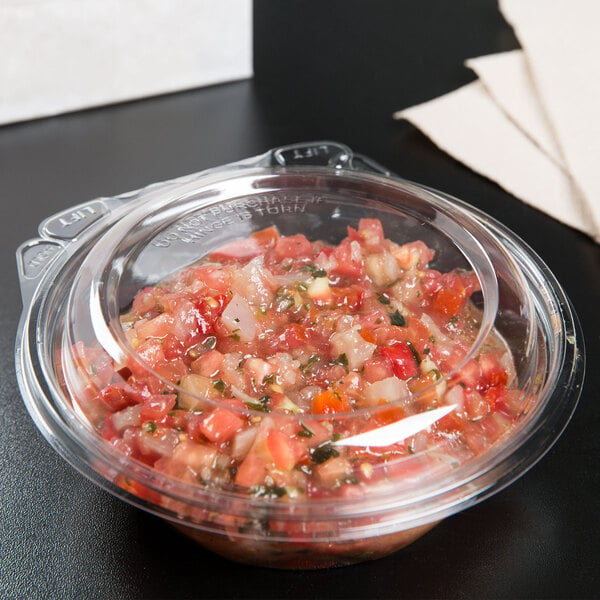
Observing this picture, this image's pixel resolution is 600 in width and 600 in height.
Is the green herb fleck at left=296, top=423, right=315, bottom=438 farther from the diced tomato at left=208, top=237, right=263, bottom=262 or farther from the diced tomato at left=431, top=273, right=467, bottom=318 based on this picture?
the diced tomato at left=208, top=237, right=263, bottom=262

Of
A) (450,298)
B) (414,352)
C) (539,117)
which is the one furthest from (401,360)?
(539,117)

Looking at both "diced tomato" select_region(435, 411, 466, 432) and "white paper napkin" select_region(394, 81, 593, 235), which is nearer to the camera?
"diced tomato" select_region(435, 411, 466, 432)

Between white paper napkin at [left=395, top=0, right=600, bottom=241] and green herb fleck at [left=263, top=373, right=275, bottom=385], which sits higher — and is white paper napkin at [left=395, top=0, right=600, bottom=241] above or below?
above

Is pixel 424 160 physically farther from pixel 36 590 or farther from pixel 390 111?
pixel 36 590

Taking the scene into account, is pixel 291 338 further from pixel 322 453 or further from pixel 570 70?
pixel 570 70

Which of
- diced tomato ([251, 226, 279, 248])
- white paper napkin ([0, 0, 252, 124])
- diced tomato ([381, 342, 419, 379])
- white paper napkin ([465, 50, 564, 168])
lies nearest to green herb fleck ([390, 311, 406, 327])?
diced tomato ([381, 342, 419, 379])

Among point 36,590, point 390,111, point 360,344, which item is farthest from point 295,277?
point 390,111

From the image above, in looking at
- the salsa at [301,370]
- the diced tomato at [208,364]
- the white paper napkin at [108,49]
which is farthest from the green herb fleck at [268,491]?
the white paper napkin at [108,49]
